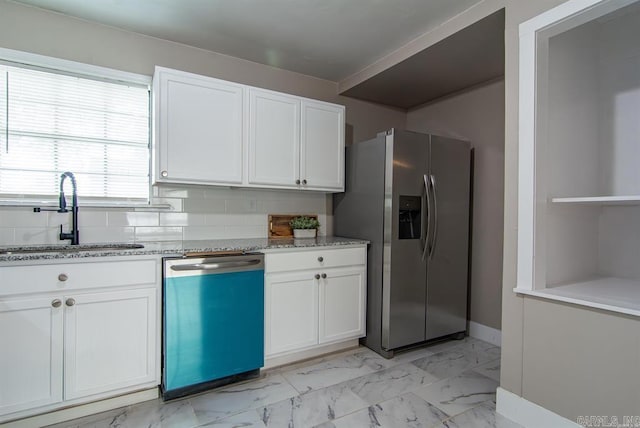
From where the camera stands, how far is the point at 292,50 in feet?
9.23

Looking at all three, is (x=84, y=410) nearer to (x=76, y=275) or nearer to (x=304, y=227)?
(x=76, y=275)

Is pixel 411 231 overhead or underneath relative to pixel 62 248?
overhead

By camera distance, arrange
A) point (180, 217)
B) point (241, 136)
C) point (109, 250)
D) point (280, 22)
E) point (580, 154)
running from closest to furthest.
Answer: point (580, 154) < point (109, 250) < point (280, 22) < point (241, 136) < point (180, 217)

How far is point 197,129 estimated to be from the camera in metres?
2.43

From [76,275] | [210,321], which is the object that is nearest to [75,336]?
[76,275]

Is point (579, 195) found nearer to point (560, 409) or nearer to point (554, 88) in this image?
point (554, 88)

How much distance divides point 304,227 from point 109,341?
1.67 metres

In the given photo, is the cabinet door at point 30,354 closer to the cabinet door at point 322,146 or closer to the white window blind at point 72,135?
Answer: the white window blind at point 72,135

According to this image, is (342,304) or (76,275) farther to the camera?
(342,304)

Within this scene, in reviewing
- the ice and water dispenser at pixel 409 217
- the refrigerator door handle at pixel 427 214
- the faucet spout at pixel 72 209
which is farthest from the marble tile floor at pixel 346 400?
the faucet spout at pixel 72 209

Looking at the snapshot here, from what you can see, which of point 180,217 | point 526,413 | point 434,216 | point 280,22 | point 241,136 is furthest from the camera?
point 434,216

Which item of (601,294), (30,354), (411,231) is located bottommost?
(30,354)

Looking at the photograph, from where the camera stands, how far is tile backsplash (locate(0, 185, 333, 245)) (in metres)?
2.23

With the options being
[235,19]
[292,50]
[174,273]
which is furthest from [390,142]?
[174,273]
